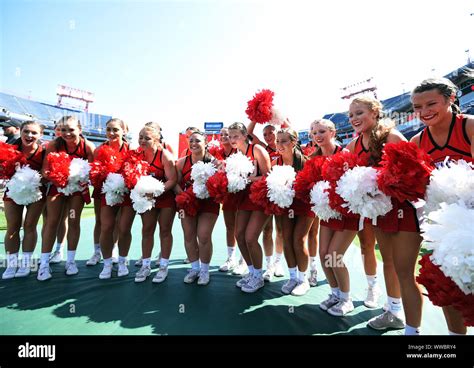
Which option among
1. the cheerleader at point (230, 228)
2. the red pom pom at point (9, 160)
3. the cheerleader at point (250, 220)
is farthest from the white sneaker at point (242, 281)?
the red pom pom at point (9, 160)

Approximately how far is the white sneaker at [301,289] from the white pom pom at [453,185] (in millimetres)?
1803

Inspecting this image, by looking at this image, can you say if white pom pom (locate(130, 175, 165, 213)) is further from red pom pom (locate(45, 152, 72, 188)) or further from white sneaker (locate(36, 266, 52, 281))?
white sneaker (locate(36, 266, 52, 281))

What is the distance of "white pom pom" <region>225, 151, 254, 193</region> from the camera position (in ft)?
10.1

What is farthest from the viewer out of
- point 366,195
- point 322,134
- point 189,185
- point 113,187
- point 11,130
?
point 11,130

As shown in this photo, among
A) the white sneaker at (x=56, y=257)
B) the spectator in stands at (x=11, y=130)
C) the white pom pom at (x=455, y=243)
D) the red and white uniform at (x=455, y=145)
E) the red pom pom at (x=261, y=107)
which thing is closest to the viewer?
the white pom pom at (x=455, y=243)

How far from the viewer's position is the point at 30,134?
11.6ft

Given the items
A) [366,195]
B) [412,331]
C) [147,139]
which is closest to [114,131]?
[147,139]

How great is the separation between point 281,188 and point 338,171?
71 cm

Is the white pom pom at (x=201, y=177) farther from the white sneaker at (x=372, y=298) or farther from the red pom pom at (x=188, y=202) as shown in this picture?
the white sneaker at (x=372, y=298)

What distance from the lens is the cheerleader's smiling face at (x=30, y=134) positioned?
3.52 m

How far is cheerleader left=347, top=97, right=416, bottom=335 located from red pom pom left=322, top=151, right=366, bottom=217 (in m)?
0.17

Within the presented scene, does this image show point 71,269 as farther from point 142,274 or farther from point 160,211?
point 160,211

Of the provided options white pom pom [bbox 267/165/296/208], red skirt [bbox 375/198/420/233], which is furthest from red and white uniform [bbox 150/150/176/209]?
red skirt [bbox 375/198/420/233]

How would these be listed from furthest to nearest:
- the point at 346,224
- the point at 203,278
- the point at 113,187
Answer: the point at 203,278 → the point at 113,187 → the point at 346,224
